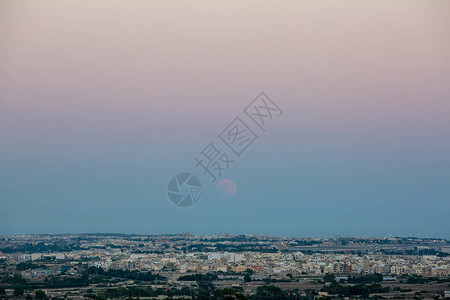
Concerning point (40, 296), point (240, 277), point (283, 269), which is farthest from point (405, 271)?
point (40, 296)

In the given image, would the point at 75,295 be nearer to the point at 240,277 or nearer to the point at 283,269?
the point at 240,277

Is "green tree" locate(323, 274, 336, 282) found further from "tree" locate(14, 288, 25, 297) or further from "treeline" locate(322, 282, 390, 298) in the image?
"tree" locate(14, 288, 25, 297)

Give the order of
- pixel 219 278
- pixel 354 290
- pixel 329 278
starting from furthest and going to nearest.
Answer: pixel 219 278 → pixel 329 278 → pixel 354 290

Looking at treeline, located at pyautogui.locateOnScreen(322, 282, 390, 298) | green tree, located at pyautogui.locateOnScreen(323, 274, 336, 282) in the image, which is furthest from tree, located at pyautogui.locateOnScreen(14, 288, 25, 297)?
green tree, located at pyautogui.locateOnScreen(323, 274, 336, 282)

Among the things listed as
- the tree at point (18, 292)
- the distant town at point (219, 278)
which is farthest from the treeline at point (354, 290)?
the tree at point (18, 292)

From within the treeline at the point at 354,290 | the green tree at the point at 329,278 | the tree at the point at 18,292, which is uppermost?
the tree at the point at 18,292

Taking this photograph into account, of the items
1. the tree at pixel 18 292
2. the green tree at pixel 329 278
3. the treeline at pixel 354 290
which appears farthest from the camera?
the green tree at pixel 329 278

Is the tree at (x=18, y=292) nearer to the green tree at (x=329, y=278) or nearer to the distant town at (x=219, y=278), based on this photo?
the distant town at (x=219, y=278)

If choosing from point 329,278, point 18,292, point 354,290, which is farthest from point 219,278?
point 18,292

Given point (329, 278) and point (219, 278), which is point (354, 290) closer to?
point (329, 278)

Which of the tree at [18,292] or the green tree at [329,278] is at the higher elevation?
the tree at [18,292]

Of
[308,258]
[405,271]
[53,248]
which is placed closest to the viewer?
[405,271]
